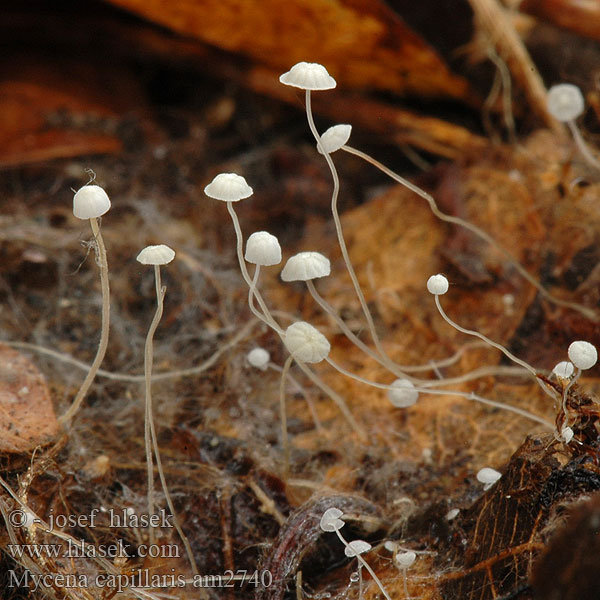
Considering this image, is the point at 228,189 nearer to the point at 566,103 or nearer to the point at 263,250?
the point at 263,250

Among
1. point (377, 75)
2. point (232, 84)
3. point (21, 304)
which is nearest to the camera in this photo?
point (21, 304)

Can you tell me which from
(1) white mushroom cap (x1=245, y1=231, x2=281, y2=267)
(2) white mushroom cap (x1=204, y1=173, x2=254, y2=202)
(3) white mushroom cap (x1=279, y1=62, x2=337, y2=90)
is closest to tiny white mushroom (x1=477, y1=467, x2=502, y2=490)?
(1) white mushroom cap (x1=245, y1=231, x2=281, y2=267)

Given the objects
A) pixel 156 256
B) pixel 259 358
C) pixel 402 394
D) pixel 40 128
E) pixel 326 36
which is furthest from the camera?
pixel 40 128

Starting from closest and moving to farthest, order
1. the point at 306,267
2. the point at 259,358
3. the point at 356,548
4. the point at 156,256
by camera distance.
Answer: the point at 356,548 < the point at 156,256 < the point at 306,267 < the point at 259,358

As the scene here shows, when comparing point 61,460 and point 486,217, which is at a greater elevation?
point 486,217

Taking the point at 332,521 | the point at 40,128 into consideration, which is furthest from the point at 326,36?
the point at 332,521

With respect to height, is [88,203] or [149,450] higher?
[88,203]

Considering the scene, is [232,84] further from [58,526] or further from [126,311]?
[58,526]

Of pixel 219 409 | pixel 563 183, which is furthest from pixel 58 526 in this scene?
pixel 563 183

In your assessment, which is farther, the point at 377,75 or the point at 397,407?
the point at 377,75
